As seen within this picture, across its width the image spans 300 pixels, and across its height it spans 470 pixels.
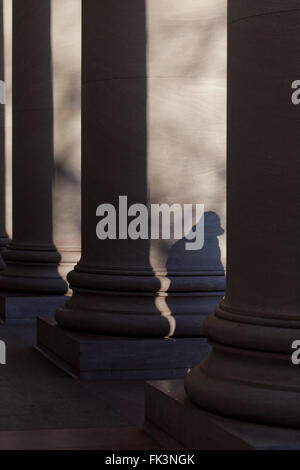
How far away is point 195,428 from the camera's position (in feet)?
76.0

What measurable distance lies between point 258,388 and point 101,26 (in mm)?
21396

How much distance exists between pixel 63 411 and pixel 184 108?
13.7 m

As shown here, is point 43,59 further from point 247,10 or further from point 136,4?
point 247,10

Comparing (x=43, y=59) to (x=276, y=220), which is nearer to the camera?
(x=276, y=220)

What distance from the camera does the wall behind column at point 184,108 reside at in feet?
124

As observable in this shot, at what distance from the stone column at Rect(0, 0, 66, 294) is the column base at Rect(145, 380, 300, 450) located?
2963 cm

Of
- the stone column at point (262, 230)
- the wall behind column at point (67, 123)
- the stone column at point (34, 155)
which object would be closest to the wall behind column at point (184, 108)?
the stone column at point (262, 230)

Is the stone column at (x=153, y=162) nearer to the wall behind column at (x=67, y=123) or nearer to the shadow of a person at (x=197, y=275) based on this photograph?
the shadow of a person at (x=197, y=275)

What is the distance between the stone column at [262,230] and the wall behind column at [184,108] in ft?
45.4

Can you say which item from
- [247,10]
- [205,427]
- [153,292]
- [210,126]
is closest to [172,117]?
[210,126]

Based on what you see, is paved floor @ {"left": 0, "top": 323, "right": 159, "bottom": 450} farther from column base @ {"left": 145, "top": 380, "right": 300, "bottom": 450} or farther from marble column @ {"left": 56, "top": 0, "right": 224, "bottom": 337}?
marble column @ {"left": 56, "top": 0, "right": 224, "bottom": 337}

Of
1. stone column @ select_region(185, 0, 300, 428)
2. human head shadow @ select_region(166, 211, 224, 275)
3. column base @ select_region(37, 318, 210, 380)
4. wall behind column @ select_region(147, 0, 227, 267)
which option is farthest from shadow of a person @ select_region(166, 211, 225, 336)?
stone column @ select_region(185, 0, 300, 428)

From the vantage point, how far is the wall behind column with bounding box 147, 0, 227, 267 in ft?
124

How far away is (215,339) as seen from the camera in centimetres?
2394
